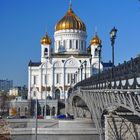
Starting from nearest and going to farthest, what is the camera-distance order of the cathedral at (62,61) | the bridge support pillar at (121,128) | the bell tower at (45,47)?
the bridge support pillar at (121,128) → the cathedral at (62,61) → the bell tower at (45,47)

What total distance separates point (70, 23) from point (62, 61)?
8981 mm

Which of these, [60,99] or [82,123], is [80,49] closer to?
[60,99]

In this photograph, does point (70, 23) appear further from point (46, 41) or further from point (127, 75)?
point (127, 75)

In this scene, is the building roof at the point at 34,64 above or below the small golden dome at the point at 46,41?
Result: below

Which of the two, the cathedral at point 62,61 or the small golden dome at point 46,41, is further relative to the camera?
Result: the small golden dome at point 46,41

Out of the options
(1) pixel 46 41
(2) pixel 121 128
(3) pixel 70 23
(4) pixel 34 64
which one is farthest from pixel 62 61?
(2) pixel 121 128

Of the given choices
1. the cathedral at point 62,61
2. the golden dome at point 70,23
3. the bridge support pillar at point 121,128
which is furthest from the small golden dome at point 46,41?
the bridge support pillar at point 121,128

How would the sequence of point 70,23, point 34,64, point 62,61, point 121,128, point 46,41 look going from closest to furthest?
1. point 121,128
2. point 62,61
3. point 70,23
4. point 34,64
5. point 46,41

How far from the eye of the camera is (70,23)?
102m

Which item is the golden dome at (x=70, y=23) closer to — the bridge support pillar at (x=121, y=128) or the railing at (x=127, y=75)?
the bridge support pillar at (x=121, y=128)

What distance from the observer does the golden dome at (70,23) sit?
101m

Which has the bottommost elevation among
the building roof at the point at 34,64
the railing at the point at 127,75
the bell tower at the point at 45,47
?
the railing at the point at 127,75

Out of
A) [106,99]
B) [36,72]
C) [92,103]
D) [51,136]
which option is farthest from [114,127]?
[36,72]

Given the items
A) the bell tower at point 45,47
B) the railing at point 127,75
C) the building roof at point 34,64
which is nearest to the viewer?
the railing at point 127,75
